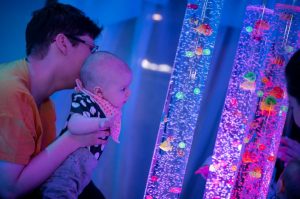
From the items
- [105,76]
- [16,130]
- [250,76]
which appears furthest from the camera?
[250,76]

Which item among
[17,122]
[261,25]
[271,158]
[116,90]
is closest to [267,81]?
[261,25]

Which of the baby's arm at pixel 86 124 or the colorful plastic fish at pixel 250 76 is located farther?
the colorful plastic fish at pixel 250 76

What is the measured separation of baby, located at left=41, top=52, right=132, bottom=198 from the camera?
1360 mm

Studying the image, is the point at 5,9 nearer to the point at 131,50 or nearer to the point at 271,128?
the point at 131,50

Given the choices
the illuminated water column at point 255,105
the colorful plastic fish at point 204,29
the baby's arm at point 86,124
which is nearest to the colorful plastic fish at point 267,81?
the illuminated water column at point 255,105

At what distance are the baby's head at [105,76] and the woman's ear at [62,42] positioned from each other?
112 millimetres

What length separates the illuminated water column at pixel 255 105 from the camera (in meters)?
1.69

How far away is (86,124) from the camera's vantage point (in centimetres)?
136

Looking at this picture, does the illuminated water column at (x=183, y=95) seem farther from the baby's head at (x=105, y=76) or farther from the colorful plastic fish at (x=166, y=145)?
the baby's head at (x=105, y=76)

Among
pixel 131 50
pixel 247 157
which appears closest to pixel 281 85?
pixel 247 157

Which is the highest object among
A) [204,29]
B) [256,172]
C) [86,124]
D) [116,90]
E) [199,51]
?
[204,29]

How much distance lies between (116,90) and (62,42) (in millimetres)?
322

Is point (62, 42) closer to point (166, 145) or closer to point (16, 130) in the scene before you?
point (16, 130)

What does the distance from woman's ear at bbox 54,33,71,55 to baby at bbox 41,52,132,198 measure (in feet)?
0.36
